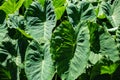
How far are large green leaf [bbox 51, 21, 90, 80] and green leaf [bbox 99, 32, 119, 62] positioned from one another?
0.52 ft

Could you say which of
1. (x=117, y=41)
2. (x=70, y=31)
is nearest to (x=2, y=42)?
(x=70, y=31)

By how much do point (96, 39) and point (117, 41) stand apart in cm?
15

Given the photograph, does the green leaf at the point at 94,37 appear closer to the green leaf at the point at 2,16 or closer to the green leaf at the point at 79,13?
the green leaf at the point at 79,13

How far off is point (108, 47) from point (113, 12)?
1.83 feet

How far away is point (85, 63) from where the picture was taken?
2152 mm

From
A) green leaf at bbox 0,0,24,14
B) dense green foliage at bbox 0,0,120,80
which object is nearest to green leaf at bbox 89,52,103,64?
dense green foliage at bbox 0,0,120,80

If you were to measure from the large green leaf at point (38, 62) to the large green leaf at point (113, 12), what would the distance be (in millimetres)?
591

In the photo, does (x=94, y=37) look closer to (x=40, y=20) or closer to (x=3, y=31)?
(x=40, y=20)

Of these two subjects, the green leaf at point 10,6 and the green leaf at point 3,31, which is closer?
the green leaf at point 3,31

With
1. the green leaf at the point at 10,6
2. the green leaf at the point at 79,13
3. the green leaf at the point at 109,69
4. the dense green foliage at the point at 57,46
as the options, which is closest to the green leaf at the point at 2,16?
the dense green foliage at the point at 57,46

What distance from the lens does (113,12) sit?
9.05ft

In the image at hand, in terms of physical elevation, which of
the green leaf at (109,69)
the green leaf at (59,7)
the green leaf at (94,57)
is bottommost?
the green leaf at (109,69)

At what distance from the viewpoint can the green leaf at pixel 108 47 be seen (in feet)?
7.41

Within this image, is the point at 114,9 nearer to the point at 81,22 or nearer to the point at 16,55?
the point at 81,22
